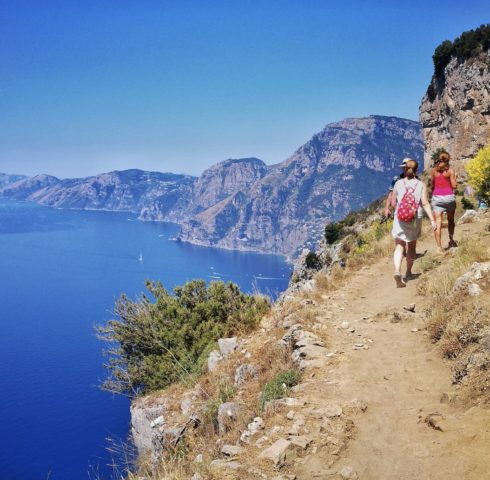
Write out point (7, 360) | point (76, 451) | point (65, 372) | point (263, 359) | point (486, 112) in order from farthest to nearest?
point (7, 360)
point (65, 372)
point (76, 451)
point (486, 112)
point (263, 359)

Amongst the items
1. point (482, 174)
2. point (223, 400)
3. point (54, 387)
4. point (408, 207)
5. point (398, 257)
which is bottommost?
point (54, 387)

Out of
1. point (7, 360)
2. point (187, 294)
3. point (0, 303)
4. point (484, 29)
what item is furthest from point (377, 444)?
point (0, 303)

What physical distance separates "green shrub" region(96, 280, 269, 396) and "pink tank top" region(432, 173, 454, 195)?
5.36 metres

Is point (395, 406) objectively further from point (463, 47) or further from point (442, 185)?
point (463, 47)

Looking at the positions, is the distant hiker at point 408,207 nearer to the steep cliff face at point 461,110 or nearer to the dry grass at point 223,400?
the dry grass at point 223,400

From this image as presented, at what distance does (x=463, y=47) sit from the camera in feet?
192

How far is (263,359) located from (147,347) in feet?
30.8

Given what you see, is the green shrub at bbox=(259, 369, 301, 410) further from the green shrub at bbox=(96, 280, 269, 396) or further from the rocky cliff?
the rocky cliff

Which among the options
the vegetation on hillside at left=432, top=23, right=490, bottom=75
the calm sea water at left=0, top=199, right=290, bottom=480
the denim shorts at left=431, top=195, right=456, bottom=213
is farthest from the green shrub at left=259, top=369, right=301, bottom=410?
the vegetation on hillside at left=432, top=23, right=490, bottom=75

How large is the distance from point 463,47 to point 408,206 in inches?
2450

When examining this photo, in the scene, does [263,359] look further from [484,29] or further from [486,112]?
[484,29]

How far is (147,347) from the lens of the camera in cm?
1600

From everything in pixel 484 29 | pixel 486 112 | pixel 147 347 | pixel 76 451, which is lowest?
pixel 76 451

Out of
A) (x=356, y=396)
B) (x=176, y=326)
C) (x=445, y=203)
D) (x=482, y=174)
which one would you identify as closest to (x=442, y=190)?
(x=445, y=203)
